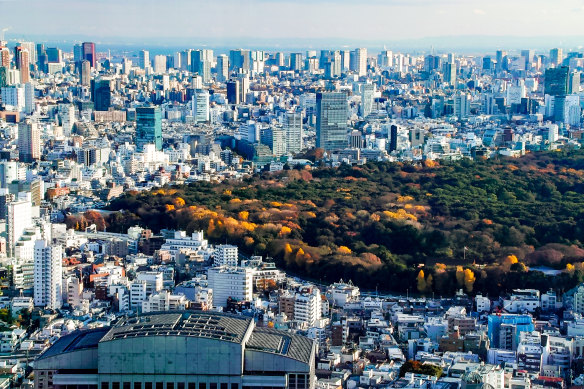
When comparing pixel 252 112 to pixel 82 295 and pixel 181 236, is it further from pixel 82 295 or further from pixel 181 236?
pixel 82 295

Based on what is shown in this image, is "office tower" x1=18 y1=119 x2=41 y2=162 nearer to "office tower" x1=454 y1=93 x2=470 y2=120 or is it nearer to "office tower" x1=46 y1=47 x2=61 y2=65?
"office tower" x1=454 y1=93 x2=470 y2=120

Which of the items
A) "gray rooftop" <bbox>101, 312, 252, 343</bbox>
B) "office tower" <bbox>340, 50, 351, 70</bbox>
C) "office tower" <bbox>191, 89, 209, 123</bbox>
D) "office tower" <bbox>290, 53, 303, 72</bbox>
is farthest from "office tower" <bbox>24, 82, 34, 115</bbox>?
"gray rooftop" <bbox>101, 312, 252, 343</bbox>

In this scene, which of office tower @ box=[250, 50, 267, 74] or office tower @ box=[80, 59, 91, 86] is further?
office tower @ box=[250, 50, 267, 74]

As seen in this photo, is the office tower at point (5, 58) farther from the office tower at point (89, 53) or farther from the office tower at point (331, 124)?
the office tower at point (331, 124)

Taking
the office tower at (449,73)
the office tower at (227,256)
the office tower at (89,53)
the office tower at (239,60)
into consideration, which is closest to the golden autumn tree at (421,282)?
the office tower at (227,256)

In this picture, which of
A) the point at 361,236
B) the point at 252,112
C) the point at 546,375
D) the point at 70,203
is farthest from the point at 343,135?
the point at 546,375
